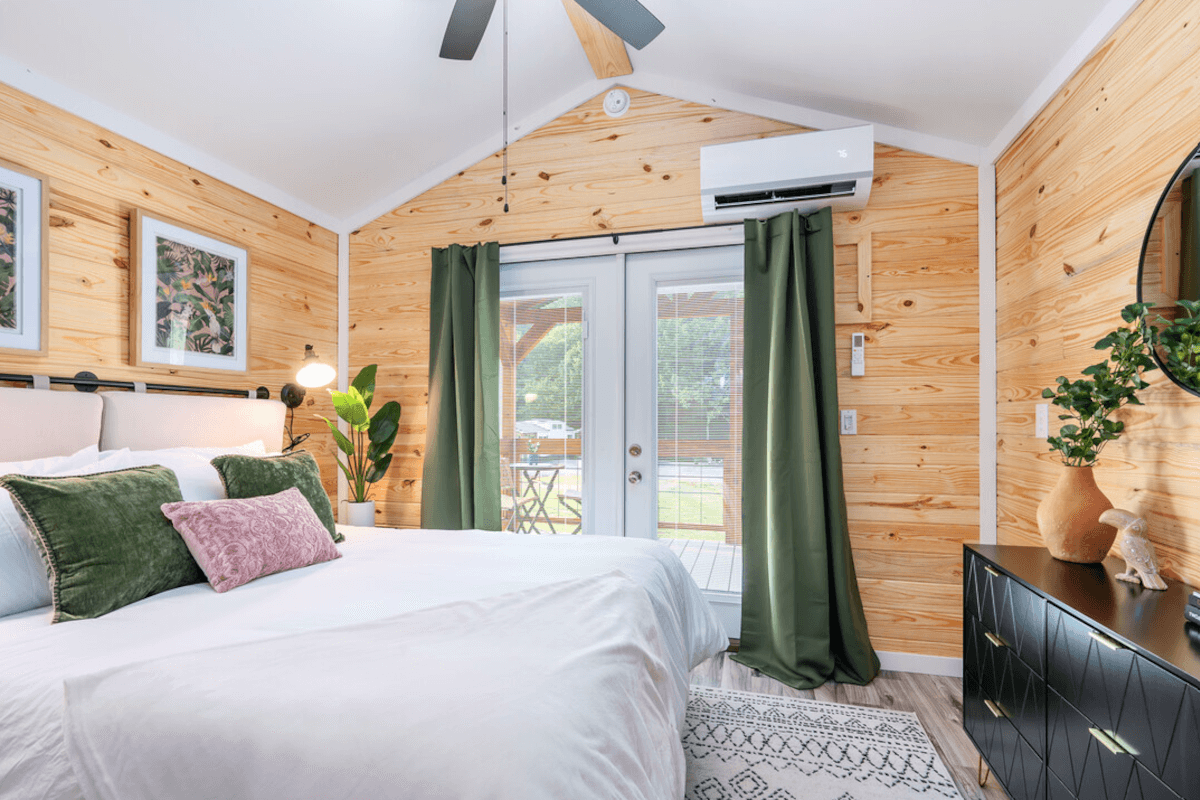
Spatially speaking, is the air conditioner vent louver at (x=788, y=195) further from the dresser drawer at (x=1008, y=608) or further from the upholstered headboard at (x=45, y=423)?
the upholstered headboard at (x=45, y=423)

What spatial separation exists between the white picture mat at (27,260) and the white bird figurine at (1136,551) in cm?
339

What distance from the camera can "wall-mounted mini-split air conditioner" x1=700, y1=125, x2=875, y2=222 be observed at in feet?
8.40

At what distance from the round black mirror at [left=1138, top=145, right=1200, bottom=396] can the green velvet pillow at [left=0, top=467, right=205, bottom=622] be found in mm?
2597

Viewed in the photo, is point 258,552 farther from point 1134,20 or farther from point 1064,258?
point 1134,20

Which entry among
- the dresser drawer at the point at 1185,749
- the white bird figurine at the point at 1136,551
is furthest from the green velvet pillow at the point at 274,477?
the white bird figurine at the point at 1136,551

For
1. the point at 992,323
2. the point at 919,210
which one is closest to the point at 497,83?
the point at 919,210

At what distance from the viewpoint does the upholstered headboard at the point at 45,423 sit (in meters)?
1.83

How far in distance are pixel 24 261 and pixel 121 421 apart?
2.03 feet

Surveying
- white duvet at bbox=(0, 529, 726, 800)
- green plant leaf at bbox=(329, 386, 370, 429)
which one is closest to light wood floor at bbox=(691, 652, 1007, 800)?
white duvet at bbox=(0, 529, 726, 800)

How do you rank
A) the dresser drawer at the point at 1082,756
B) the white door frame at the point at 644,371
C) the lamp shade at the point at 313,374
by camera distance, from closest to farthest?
the dresser drawer at the point at 1082,756, the lamp shade at the point at 313,374, the white door frame at the point at 644,371

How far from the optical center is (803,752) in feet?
6.81

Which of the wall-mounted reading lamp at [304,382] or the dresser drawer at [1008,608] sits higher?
the wall-mounted reading lamp at [304,382]

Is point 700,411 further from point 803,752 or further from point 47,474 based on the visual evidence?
point 47,474

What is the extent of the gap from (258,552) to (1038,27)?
2.98m
